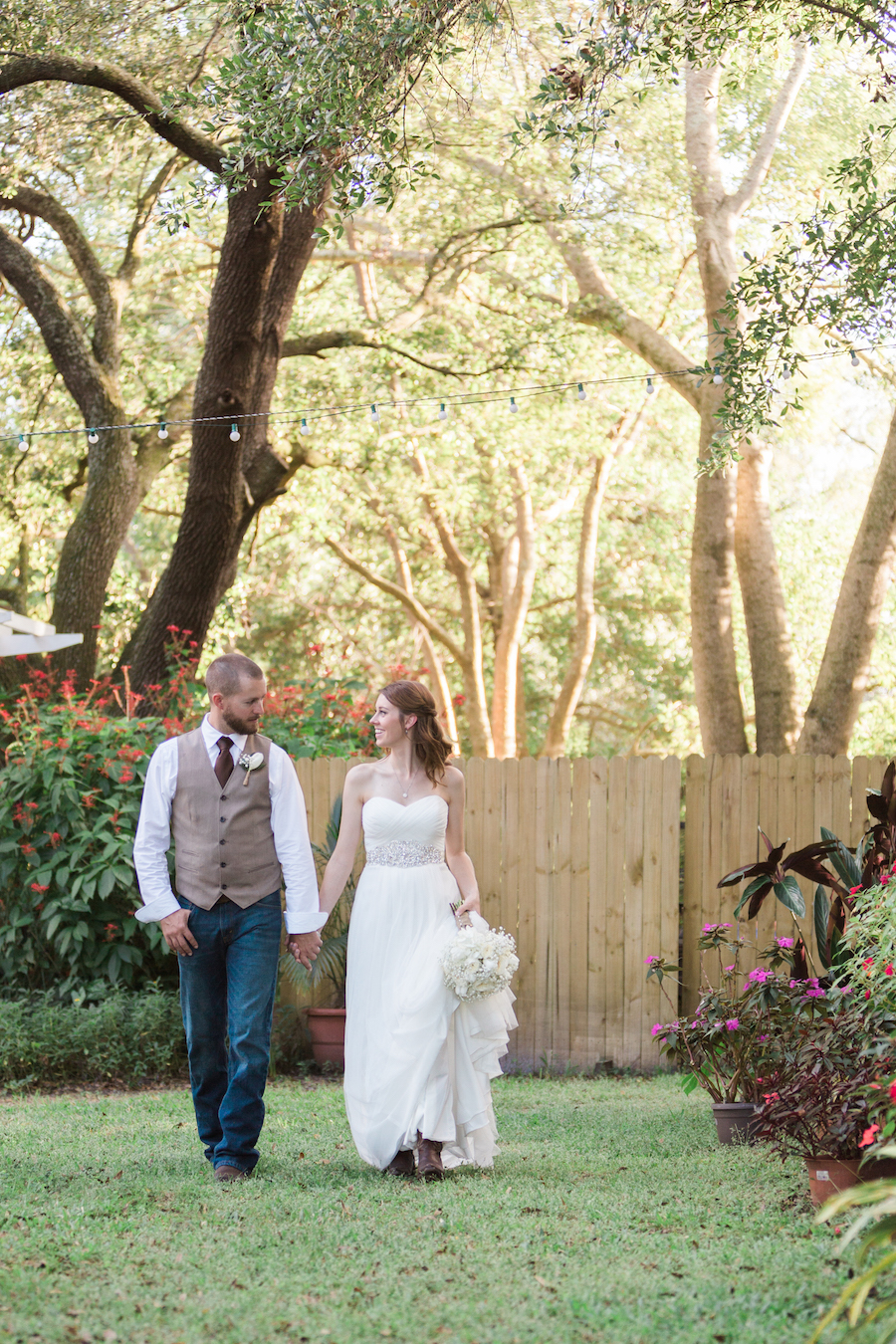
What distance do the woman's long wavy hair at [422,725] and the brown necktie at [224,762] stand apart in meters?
0.73

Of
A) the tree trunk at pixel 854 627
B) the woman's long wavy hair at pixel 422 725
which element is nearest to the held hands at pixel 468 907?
the woman's long wavy hair at pixel 422 725

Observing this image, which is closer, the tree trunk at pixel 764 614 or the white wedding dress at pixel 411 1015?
the white wedding dress at pixel 411 1015

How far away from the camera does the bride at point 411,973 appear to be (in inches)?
200

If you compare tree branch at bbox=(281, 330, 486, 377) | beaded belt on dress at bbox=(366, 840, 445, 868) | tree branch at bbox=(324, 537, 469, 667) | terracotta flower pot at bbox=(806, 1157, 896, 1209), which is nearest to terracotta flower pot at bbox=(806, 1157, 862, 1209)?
terracotta flower pot at bbox=(806, 1157, 896, 1209)

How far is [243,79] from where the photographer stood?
6.13 m

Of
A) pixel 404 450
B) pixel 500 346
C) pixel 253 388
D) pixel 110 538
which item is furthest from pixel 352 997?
pixel 404 450

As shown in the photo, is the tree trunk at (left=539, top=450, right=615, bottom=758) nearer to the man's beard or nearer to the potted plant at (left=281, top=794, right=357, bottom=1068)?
the potted plant at (left=281, top=794, right=357, bottom=1068)

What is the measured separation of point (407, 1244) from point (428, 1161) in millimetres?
947

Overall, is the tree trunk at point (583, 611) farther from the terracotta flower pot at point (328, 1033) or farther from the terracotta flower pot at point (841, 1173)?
the terracotta flower pot at point (841, 1173)

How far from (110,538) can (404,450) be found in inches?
232

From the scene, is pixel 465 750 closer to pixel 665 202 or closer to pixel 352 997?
pixel 665 202

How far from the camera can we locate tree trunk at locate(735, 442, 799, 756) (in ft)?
38.3

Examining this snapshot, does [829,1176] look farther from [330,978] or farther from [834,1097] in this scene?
[330,978]

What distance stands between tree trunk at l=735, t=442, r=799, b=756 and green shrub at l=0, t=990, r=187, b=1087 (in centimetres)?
579
